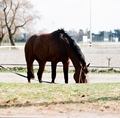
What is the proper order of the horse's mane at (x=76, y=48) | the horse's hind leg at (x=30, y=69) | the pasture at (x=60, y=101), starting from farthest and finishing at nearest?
the horse's hind leg at (x=30, y=69)
the horse's mane at (x=76, y=48)
the pasture at (x=60, y=101)

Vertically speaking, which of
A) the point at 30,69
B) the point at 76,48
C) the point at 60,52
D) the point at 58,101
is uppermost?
the point at 76,48

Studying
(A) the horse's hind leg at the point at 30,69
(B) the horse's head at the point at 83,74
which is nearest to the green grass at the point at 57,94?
(B) the horse's head at the point at 83,74

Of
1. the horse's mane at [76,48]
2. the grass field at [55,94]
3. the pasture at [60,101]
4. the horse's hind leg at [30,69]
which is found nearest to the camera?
the pasture at [60,101]

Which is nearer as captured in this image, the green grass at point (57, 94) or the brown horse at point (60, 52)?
the green grass at point (57, 94)

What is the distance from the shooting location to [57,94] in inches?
369

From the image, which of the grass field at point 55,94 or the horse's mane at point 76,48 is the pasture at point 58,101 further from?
the horse's mane at point 76,48

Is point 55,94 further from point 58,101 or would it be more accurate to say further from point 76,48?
point 76,48

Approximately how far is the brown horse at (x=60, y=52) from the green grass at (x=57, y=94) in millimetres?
4557

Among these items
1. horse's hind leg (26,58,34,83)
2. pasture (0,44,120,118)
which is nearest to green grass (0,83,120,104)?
pasture (0,44,120,118)

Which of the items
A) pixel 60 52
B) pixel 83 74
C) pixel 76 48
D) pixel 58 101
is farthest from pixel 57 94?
pixel 60 52

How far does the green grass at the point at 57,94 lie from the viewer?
889 cm

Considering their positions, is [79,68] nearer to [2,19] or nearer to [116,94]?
[116,94]

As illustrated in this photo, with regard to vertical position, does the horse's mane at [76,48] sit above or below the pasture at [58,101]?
above

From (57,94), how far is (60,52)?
6.14 m
